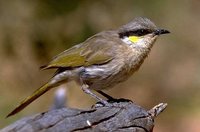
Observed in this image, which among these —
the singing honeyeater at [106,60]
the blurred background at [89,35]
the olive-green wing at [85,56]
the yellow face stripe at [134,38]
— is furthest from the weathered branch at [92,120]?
Answer: the blurred background at [89,35]

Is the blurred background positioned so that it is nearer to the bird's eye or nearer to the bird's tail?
the bird's tail

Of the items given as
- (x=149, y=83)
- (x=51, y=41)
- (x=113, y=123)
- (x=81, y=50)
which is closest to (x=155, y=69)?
(x=149, y=83)

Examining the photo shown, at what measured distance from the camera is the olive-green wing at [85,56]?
6.66m

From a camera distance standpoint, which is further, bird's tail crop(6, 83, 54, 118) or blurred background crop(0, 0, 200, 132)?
blurred background crop(0, 0, 200, 132)

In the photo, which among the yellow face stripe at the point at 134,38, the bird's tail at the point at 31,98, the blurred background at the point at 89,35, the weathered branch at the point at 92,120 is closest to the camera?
the weathered branch at the point at 92,120

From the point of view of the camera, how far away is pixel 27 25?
1084cm

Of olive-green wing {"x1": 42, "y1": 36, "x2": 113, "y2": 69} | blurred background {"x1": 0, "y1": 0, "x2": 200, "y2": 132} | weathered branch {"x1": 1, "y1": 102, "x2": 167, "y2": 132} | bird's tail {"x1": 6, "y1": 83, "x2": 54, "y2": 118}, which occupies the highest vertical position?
blurred background {"x1": 0, "y1": 0, "x2": 200, "y2": 132}

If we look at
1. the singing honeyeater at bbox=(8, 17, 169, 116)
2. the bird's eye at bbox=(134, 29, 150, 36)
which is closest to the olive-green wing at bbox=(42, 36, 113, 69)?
the singing honeyeater at bbox=(8, 17, 169, 116)

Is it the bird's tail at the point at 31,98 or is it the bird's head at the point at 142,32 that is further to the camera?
the bird's head at the point at 142,32

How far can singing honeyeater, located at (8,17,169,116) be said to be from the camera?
6.64 m

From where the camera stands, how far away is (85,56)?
6770mm

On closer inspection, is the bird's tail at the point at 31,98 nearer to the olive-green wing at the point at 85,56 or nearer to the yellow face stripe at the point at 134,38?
the olive-green wing at the point at 85,56

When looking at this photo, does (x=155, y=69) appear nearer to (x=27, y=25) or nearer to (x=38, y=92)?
(x=27, y=25)

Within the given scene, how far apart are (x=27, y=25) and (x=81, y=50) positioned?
410cm
